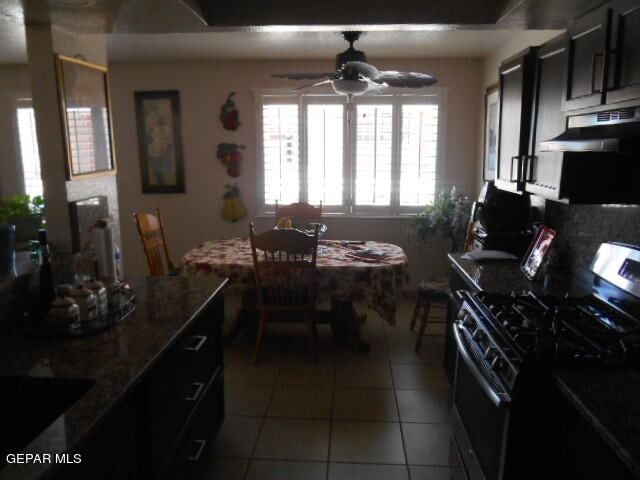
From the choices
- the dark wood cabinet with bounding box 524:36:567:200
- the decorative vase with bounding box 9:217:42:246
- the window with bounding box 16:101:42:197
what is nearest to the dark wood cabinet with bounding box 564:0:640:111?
the dark wood cabinet with bounding box 524:36:567:200

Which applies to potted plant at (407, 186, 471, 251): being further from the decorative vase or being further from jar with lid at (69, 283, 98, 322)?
jar with lid at (69, 283, 98, 322)

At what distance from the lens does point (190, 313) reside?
1.78 meters

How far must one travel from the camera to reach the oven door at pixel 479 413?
56.0 inches

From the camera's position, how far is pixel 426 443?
235 cm

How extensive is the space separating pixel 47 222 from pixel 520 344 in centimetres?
185

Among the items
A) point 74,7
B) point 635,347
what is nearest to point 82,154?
point 74,7

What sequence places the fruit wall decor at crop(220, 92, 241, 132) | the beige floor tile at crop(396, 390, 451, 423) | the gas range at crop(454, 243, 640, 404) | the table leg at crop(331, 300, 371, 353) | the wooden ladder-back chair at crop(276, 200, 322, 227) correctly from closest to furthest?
the gas range at crop(454, 243, 640, 404)
the beige floor tile at crop(396, 390, 451, 423)
the table leg at crop(331, 300, 371, 353)
the wooden ladder-back chair at crop(276, 200, 322, 227)
the fruit wall decor at crop(220, 92, 241, 132)

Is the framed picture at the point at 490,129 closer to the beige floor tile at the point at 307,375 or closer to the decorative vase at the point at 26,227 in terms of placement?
the beige floor tile at the point at 307,375

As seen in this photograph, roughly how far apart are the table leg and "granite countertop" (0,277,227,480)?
1.71m

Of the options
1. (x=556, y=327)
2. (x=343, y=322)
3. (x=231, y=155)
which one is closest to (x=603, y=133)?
(x=556, y=327)

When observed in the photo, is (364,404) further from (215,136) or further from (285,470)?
(215,136)

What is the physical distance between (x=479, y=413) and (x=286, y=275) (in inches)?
68.4

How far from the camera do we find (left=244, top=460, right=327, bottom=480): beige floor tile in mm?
2113

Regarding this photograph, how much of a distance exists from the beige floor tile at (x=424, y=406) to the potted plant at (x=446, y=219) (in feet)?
5.76
